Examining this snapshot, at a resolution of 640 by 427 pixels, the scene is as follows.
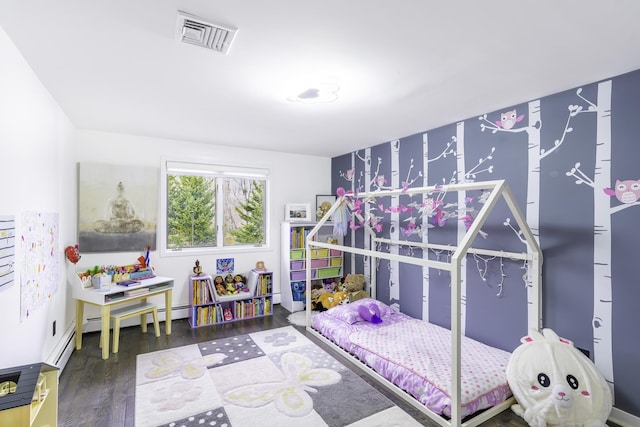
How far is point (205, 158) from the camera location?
4.26 m

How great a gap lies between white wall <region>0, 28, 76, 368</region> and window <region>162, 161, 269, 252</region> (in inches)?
49.8

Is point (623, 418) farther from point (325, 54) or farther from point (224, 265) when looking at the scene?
point (224, 265)

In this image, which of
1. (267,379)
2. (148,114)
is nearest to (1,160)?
(148,114)

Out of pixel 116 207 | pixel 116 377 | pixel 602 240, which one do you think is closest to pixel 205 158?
pixel 116 207

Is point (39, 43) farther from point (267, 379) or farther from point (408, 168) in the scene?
point (408, 168)

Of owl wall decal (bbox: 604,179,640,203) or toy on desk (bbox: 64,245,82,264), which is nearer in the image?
owl wall decal (bbox: 604,179,640,203)

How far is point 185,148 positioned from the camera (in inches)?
163

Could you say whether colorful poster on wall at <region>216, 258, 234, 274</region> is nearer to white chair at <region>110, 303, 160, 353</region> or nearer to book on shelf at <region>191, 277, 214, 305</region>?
book on shelf at <region>191, 277, 214, 305</region>

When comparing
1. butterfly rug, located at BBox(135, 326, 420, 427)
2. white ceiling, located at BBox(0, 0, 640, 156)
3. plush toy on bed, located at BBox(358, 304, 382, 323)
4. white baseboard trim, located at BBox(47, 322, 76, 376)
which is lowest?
butterfly rug, located at BBox(135, 326, 420, 427)

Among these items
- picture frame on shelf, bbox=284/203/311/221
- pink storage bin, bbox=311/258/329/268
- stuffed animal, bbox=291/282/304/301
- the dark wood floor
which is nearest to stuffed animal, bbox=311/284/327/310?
stuffed animal, bbox=291/282/304/301

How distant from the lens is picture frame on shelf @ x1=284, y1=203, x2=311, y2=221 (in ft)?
15.5

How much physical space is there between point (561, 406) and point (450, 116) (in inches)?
96.8

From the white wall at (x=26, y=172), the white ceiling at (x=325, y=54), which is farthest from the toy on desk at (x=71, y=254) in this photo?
the white ceiling at (x=325, y=54)

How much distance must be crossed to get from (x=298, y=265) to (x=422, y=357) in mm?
2313
